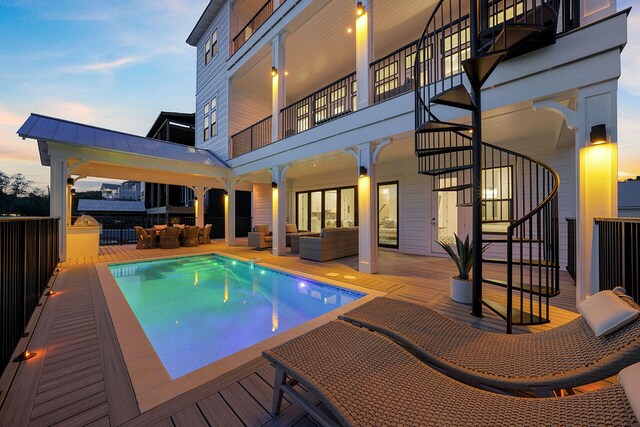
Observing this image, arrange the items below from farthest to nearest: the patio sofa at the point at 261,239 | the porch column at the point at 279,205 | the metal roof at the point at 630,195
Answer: the metal roof at the point at 630,195 → the patio sofa at the point at 261,239 → the porch column at the point at 279,205

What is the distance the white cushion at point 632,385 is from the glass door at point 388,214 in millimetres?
7946

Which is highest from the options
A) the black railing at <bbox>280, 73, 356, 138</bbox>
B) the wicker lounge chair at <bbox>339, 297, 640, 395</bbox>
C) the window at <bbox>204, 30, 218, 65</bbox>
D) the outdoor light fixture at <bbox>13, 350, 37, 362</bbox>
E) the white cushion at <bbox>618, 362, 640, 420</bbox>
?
the window at <bbox>204, 30, 218, 65</bbox>

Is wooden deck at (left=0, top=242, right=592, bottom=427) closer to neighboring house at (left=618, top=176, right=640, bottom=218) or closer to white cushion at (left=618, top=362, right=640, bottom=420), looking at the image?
white cushion at (left=618, top=362, right=640, bottom=420)

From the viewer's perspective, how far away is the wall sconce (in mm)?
2934

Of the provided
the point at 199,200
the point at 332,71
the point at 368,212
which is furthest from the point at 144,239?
the point at 332,71

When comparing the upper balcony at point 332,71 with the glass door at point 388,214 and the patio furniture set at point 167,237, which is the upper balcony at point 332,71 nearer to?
the glass door at point 388,214

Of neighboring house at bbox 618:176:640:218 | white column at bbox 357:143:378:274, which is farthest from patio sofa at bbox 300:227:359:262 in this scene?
neighboring house at bbox 618:176:640:218

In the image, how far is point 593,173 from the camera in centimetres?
304

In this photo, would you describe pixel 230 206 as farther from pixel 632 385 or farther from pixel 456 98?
pixel 632 385

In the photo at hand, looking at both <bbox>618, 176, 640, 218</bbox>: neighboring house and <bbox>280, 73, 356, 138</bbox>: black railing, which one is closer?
<bbox>280, 73, 356, 138</bbox>: black railing

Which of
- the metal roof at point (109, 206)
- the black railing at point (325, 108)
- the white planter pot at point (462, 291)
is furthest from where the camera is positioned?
the metal roof at point (109, 206)

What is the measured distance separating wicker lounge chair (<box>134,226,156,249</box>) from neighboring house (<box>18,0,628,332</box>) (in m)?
2.22

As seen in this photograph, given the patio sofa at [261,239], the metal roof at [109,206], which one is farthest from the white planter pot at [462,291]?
the metal roof at [109,206]

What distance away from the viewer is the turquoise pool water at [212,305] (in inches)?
113
